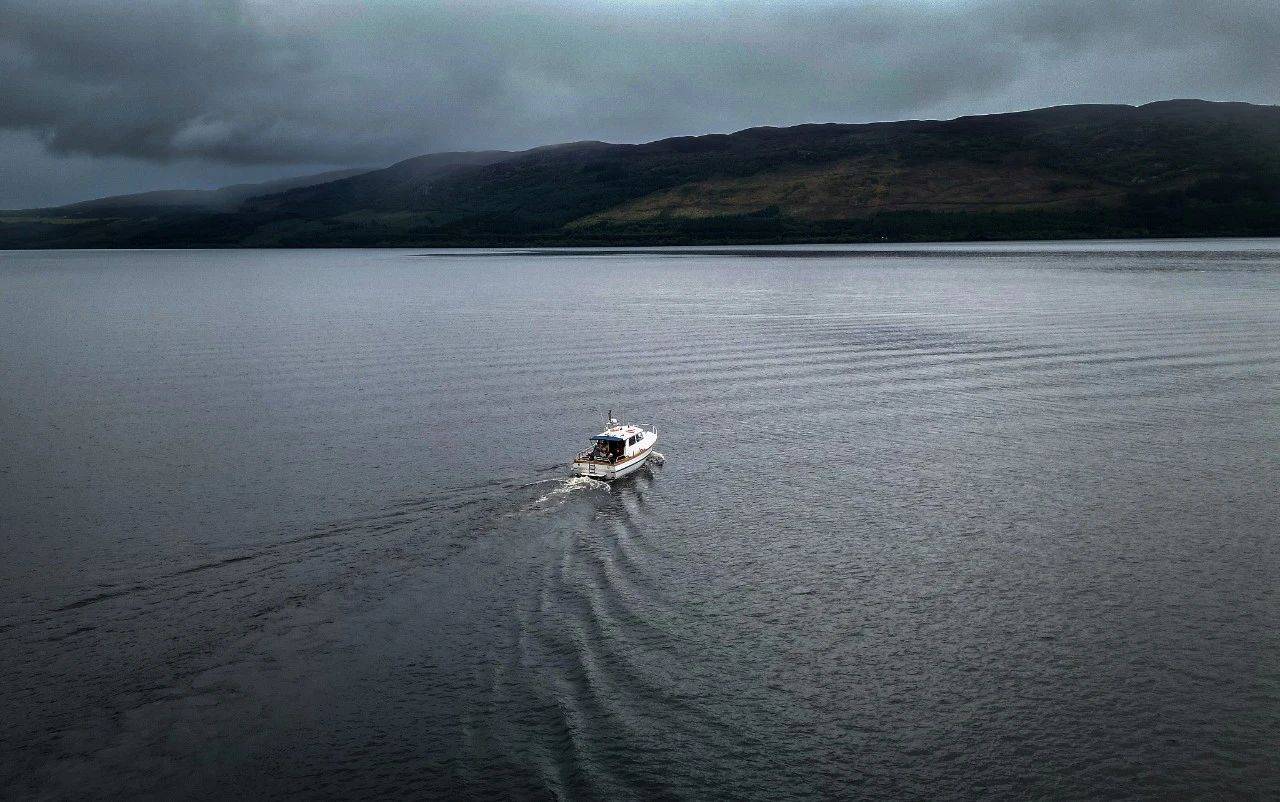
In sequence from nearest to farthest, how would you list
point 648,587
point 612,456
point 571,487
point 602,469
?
point 648,587 → point 571,487 → point 602,469 → point 612,456

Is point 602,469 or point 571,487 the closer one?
point 571,487

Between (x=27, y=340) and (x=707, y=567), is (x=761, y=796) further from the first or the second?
(x=27, y=340)

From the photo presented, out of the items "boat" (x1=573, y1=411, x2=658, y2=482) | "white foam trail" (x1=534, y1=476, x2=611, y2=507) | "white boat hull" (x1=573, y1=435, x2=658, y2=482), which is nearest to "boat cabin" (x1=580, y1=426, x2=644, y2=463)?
"boat" (x1=573, y1=411, x2=658, y2=482)

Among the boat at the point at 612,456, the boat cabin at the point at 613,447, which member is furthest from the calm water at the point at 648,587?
the boat cabin at the point at 613,447

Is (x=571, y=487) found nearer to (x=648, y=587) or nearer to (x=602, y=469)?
(x=602, y=469)

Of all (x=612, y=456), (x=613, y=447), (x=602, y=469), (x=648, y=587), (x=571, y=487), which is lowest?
(x=648, y=587)

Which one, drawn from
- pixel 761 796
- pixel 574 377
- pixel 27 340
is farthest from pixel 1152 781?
pixel 27 340

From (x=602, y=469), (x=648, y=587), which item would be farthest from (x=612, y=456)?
(x=648, y=587)
